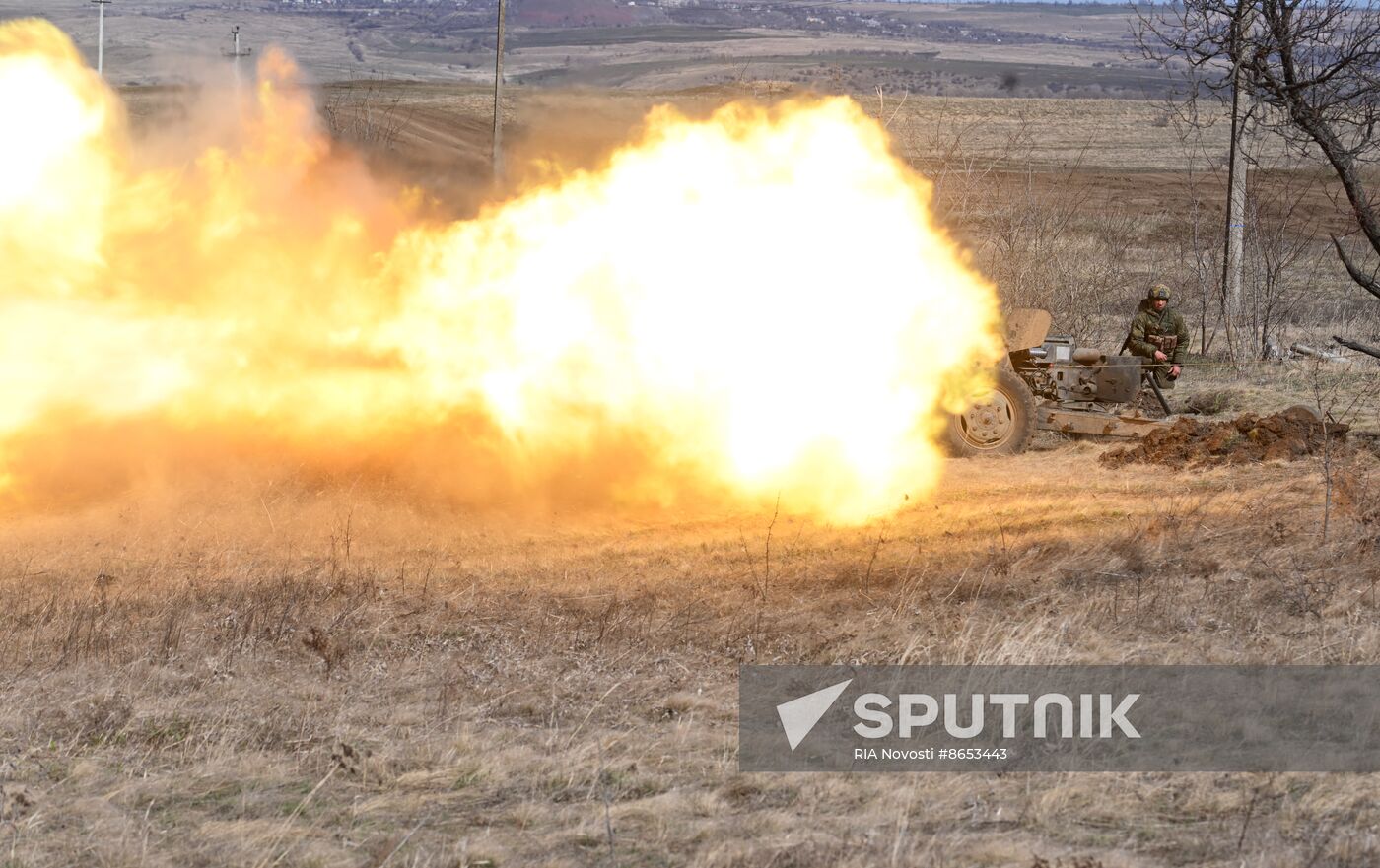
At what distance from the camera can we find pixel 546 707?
8.65m

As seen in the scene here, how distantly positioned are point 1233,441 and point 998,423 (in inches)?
98.3

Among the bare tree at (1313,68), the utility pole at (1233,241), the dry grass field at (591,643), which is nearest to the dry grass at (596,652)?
the dry grass field at (591,643)

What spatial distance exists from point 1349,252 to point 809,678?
30424 mm

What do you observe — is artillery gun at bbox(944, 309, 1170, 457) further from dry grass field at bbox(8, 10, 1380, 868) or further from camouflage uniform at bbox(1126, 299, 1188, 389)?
camouflage uniform at bbox(1126, 299, 1188, 389)

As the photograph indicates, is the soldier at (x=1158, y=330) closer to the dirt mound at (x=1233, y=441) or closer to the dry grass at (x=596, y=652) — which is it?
the dirt mound at (x=1233, y=441)

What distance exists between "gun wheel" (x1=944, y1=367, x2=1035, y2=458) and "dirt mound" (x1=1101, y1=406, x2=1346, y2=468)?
98 cm

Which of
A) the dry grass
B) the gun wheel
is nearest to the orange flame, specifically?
the dry grass

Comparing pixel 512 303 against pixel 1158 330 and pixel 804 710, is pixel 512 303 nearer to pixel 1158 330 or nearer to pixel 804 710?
pixel 804 710

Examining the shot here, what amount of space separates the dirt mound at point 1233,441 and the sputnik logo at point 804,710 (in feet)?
22.2

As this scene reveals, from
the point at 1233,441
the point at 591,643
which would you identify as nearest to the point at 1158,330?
the point at 1233,441

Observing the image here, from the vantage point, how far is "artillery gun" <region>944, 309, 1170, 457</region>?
15.2 m

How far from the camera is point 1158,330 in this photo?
17.6 m

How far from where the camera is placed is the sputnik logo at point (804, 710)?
8.38 m

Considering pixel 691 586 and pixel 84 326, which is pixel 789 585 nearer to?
pixel 691 586
